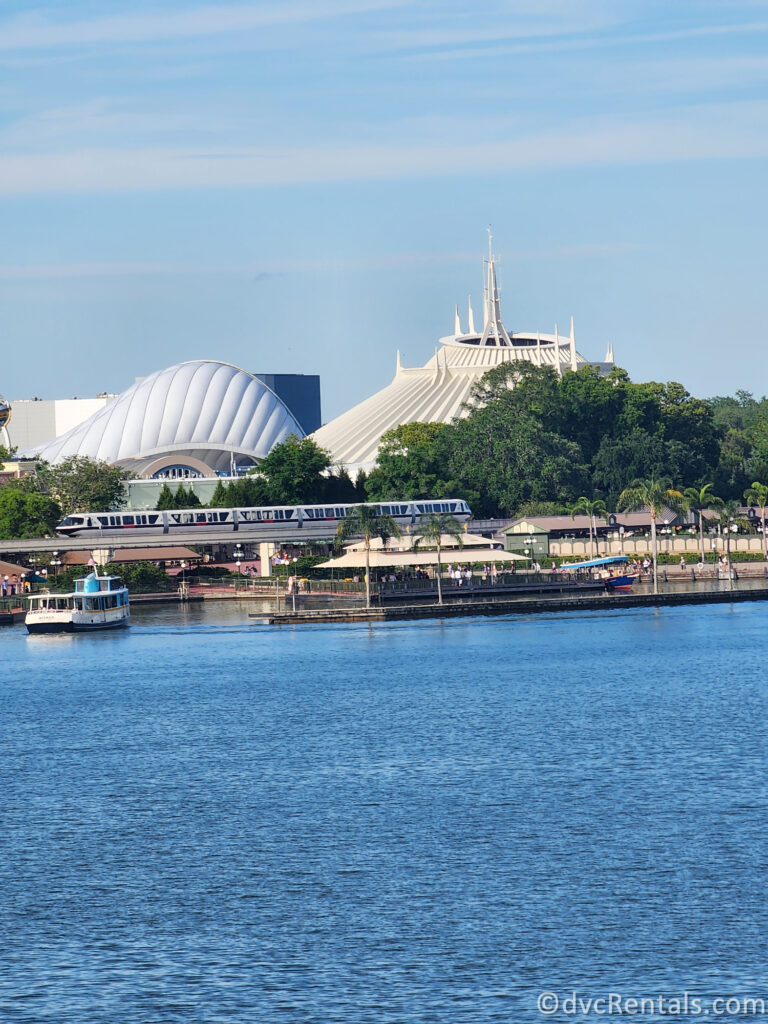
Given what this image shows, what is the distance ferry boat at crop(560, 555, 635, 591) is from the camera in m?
97.7

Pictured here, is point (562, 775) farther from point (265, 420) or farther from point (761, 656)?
point (265, 420)

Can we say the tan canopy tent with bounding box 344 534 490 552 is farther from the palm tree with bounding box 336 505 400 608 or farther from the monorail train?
the monorail train

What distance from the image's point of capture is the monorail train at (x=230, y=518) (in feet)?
382

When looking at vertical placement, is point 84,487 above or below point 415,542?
above

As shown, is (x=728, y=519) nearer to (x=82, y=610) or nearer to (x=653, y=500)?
(x=653, y=500)

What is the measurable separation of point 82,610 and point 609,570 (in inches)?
1292

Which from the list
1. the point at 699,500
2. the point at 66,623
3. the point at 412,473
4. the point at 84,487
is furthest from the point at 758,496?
the point at 66,623

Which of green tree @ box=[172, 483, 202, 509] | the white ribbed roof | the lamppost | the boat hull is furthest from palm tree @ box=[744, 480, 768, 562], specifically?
the white ribbed roof

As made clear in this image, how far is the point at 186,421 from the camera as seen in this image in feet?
589

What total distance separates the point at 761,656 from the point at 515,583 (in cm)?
3097

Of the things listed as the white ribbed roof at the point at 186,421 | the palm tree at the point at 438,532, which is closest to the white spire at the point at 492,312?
the white ribbed roof at the point at 186,421

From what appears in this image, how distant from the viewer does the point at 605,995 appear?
2644 cm

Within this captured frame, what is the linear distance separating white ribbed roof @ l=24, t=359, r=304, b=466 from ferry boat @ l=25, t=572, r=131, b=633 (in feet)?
256

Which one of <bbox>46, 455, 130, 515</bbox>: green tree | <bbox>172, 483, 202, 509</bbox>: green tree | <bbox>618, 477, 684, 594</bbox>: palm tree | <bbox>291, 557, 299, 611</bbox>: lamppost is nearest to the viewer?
<bbox>291, 557, 299, 611</bbox>: lamppost
